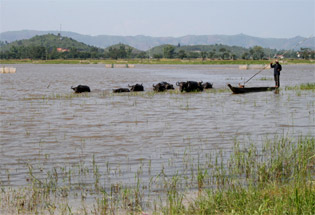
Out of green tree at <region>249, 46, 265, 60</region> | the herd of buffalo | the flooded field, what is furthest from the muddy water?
green tree at <region>249, 46, 265, 60</region>

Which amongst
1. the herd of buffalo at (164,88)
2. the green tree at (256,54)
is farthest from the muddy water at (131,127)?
the green tree at (256,54)

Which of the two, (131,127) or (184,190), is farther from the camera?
(131,127)

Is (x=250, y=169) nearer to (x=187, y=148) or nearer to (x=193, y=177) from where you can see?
(x=193, y=177)

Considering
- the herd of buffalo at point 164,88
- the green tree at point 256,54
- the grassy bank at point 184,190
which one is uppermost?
the green tree at point 256,54

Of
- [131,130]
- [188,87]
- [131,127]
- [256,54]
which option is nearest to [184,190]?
[131,130]

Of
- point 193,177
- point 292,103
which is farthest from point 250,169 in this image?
point 292,103

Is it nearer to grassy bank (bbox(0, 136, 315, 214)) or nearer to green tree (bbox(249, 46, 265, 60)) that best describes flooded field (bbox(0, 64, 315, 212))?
Answer: grassy bank (bbox(0, 136, 315, 214))

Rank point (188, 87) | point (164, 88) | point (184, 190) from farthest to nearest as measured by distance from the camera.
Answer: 1. point (164, 88)
2. point (188, 87)
3. point (184, 190)

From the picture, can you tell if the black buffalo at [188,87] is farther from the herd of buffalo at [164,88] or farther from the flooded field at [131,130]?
the flooded field at [131,130]

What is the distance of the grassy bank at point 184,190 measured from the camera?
539cm

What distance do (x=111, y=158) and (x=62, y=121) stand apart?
5648 mm

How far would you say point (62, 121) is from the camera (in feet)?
46.3

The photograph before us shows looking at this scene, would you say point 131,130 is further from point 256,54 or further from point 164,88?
point 256,54

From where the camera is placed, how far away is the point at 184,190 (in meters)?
6.70
